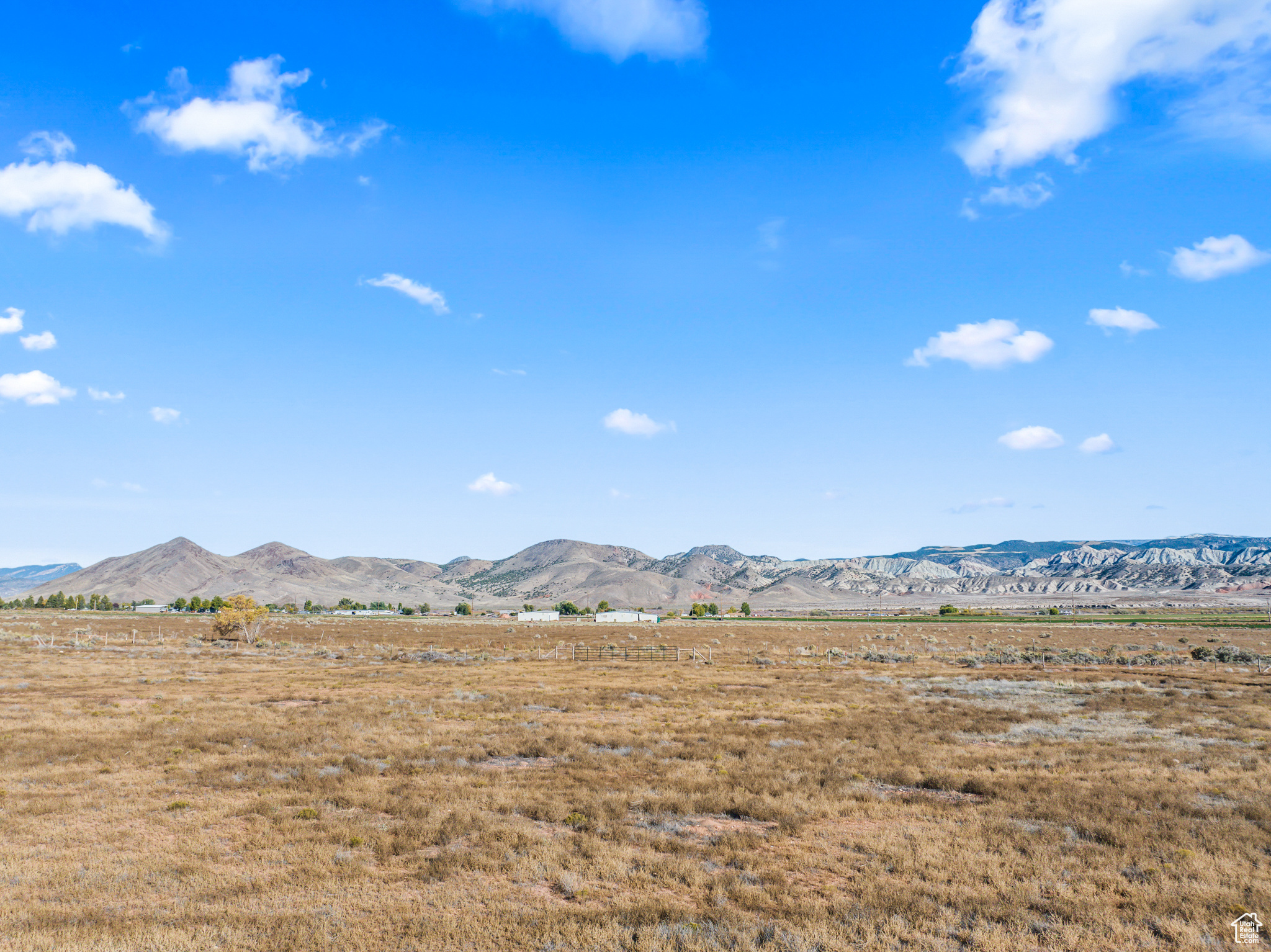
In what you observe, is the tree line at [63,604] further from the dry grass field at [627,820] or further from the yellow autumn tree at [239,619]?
the dry grass field at [627,820]

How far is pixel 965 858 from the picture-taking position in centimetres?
1373

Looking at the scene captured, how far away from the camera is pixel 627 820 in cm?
1647

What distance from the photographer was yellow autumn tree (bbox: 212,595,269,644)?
259 ft

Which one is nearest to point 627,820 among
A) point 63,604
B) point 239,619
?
point 239,619

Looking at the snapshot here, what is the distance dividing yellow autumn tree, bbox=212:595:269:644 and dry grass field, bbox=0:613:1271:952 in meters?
45.0
